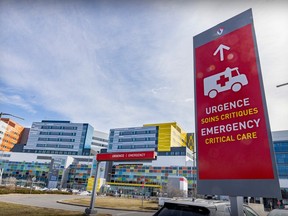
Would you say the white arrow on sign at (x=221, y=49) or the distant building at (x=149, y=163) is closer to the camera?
the white arrow on sign at (x=221, y=49)

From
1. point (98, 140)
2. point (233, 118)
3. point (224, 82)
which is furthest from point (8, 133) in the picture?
point (233, 118)

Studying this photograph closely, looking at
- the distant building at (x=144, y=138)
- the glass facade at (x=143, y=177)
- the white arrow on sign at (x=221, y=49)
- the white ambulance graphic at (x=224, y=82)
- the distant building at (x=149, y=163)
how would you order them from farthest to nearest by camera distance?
the distant building at (x=144, y=138) < the distant building at (x=149, y=163) < the glass facade at (x=143, y=177) < the white arrow on sign at (x=221, y=49) < the white ambulance graphic at (x=224, y=82)

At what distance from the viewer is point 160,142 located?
88.8m

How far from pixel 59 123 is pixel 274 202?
100 meters

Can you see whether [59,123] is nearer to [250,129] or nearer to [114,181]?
[114,181]

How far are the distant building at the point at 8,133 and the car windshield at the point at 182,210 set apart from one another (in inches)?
5349

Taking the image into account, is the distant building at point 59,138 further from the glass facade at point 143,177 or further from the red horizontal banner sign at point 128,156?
the red horizontal banner sign at point 128,156

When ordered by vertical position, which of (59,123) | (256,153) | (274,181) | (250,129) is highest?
(59,123)

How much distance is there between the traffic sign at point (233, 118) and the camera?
4746 mm

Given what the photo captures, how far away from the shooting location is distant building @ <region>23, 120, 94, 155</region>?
10344 cm

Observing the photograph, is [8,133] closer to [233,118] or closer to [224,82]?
[224,82]

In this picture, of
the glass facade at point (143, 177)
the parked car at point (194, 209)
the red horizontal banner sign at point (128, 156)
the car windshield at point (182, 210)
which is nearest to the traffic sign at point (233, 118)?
the parked car at point (194, 209)

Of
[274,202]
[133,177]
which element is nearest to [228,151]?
[274,202]

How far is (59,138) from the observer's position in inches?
4136
